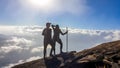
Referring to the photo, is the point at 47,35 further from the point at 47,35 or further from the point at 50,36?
the point at 50,36

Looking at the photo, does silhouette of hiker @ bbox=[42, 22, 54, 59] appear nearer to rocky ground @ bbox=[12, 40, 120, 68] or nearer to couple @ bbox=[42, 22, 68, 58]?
couple @ bbox=[42, 22, 68, 58]

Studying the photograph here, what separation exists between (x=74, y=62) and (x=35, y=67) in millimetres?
4214

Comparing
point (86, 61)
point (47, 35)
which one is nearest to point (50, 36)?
point (47, 35)

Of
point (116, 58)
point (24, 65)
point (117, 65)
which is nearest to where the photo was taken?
point (117, 65)

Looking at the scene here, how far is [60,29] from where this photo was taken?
70.8ft

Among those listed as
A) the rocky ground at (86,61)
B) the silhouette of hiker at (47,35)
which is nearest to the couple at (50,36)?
the silhouette of hiker at (47,35)

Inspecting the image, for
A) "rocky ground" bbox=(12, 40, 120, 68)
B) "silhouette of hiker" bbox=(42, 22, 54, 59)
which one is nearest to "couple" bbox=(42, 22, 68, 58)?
"silhouette of hiker" bbox=(42, 22, 54, 59)

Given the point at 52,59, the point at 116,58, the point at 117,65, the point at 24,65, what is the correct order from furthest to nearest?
the point at 24,65
the point at 52,59
the point at 116,58
the point at 117,65

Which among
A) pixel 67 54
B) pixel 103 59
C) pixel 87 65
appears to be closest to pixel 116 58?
pixel 103 59

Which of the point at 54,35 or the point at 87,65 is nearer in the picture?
the point at 87,65

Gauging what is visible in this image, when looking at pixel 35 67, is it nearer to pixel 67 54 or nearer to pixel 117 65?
pixel 67 54

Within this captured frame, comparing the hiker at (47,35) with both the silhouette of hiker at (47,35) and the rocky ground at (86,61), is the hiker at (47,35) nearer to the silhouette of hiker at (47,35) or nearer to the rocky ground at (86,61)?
the silhouette of hiker at (47,35)

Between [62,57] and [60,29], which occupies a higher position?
[60,29]

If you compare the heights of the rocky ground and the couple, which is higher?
the couple
